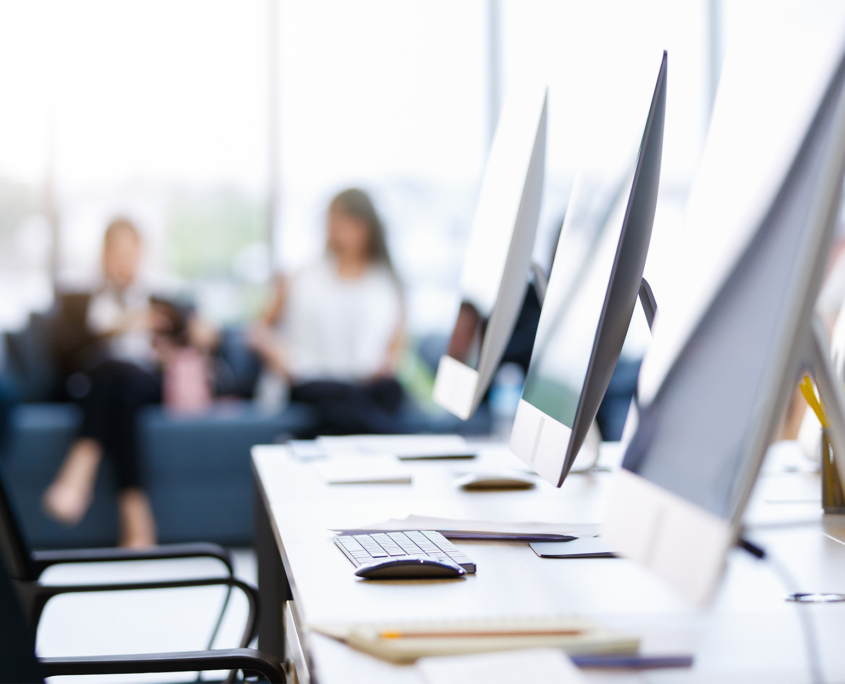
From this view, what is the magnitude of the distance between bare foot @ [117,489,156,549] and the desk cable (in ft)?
8.86

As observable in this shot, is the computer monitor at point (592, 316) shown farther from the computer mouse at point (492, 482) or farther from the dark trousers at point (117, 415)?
the dark trousers at point (117, 415)

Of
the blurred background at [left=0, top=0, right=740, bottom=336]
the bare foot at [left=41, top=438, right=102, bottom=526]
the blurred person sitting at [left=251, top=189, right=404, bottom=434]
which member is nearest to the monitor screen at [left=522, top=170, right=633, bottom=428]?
the blurred person sitting at [left=251, top=189, right=404, bottom=434]

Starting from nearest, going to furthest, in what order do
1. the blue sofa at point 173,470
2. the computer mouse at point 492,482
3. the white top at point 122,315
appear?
1. the computer mouse at point 492,482
2. the blue sofa at point 173,470
3. the white top at point 122,315

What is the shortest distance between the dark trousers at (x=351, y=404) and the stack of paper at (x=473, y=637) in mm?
2767

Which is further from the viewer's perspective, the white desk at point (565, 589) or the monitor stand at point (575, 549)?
the monitor stand at point (575, 549)

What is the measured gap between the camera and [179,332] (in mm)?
3889

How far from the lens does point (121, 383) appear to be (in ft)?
11.3

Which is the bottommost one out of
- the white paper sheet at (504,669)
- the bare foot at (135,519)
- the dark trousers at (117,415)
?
the bare foot at (135,519)

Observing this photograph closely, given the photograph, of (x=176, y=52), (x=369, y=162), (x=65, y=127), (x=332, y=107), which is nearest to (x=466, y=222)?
(x=369, y=162)

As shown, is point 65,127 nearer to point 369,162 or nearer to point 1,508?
point 369,162

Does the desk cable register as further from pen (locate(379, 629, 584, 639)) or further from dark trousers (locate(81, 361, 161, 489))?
dark trousers (locate(81, 361, 161, 489))

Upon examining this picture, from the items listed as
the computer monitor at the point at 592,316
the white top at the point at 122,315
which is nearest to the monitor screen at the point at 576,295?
the computer monitor at the point at 592,316

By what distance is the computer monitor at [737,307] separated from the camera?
0.61 meters

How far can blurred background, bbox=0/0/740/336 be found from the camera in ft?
15.0
